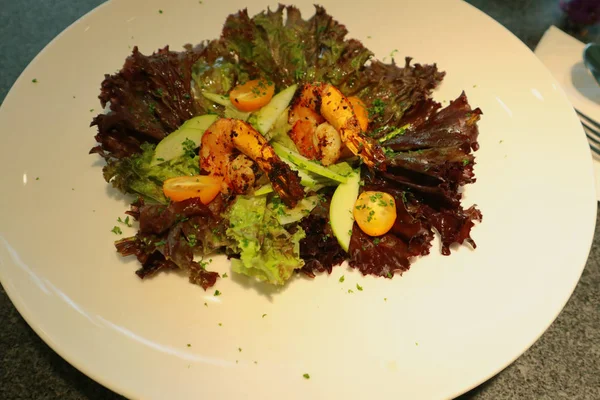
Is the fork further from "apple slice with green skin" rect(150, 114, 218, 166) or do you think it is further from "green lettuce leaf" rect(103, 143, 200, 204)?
"green lettuce leaf" rect(103, 143, 200, 204)

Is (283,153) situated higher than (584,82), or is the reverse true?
(283,153)

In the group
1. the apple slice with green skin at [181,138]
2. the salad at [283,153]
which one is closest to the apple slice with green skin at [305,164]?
the salad at [283,153]

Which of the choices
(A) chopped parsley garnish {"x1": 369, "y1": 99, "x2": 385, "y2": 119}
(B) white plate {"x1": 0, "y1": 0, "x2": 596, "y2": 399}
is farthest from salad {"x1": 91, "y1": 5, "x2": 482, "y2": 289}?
(B) white plate {"x1": 0, "y1": 0, "x2": 596, "y2": 399}

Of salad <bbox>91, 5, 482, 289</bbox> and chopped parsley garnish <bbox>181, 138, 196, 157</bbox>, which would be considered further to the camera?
chopped parsley garnish <bbox>181, 138, 196, 157</bbox>

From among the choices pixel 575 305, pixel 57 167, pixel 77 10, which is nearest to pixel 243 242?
pixel 57 167

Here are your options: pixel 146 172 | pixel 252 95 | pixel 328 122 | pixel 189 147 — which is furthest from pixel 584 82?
pixel 146 172

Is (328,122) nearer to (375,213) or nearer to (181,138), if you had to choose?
(375,213)
